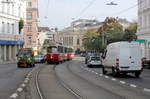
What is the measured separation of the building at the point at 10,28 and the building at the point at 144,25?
953 inches

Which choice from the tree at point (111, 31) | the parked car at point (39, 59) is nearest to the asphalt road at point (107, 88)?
the parked car at point (39, 59)

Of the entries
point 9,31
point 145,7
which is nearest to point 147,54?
point 145,7

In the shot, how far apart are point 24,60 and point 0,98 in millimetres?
36373

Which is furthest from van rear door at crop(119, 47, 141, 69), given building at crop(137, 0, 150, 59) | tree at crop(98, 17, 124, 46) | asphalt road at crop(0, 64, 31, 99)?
tree at crop(98, 17, 124, 46)

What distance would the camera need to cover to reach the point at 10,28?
8612 cm

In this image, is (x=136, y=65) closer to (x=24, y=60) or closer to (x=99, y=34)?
(x=24, y=60)

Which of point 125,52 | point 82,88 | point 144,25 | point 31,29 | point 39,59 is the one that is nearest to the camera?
point 82,88

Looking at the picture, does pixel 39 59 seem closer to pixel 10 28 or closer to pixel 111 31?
pixel 10 28

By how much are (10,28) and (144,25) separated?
101 feet

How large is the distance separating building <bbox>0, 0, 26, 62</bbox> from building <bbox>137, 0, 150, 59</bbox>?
24.2 metres

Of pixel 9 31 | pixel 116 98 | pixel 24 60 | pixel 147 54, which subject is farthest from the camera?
pixel 9 31

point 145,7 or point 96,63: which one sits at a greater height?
point 145,7

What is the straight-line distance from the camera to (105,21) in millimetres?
125875

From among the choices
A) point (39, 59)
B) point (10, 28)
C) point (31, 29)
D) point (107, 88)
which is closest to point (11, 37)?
point (10, 28)
